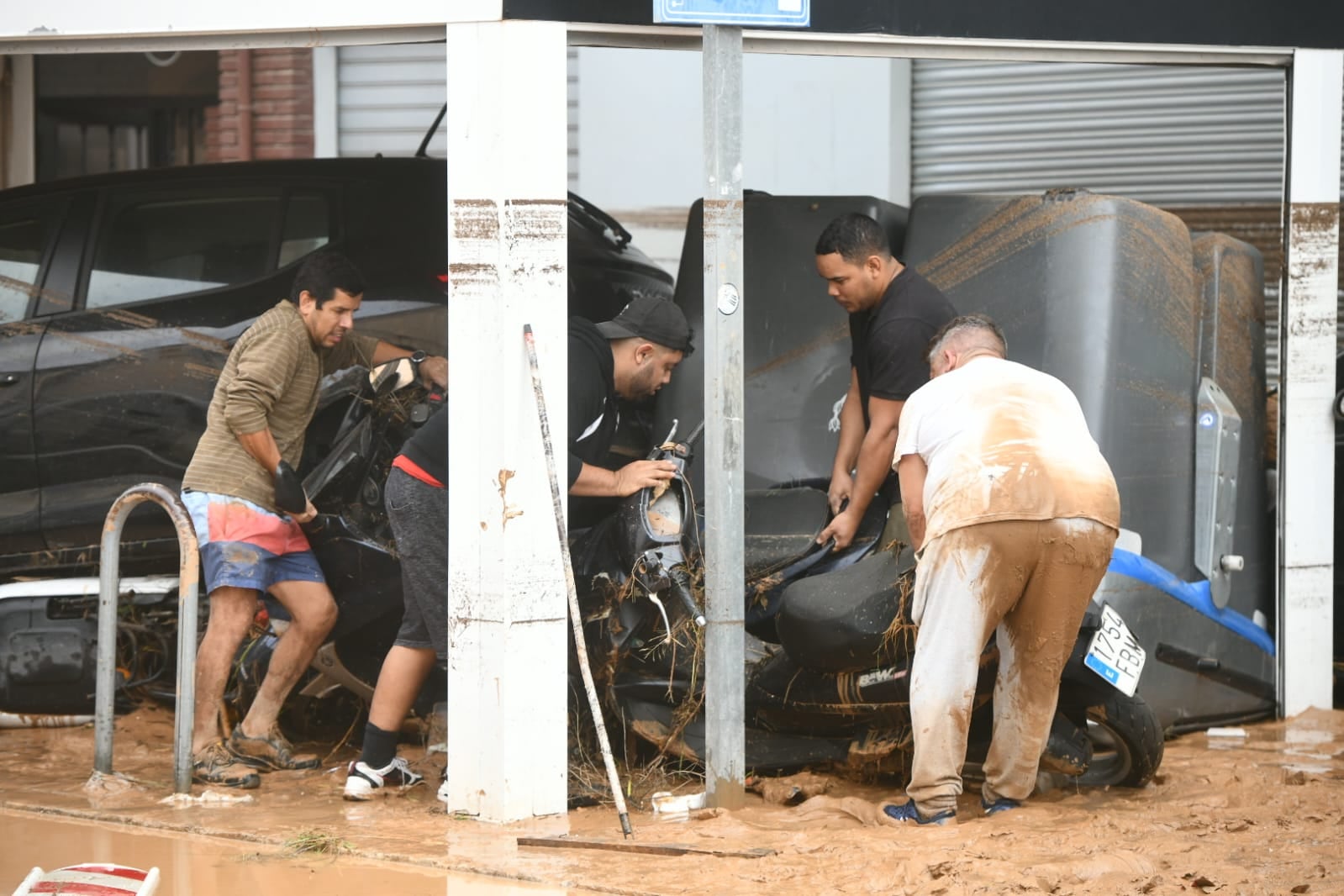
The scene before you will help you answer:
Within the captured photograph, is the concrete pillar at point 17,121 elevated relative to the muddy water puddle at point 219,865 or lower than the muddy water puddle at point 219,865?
elevated

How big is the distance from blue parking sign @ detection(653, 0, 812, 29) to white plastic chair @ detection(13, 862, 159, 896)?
307cm

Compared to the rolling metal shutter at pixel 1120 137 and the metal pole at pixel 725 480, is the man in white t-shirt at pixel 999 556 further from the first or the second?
the rolling metal shutter at pixel 1120 137

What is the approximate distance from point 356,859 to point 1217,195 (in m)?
7.21

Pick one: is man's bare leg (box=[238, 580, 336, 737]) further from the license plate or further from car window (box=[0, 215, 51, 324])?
the license plate

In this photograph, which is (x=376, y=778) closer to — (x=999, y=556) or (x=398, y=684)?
(x=398, y=684)

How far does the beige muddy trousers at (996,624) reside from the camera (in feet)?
15.7

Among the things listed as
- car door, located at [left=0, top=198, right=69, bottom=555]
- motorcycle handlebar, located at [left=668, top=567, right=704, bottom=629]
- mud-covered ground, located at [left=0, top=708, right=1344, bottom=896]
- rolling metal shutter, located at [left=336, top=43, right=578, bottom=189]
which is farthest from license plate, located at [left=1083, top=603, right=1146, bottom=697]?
rolling metal shutter, located at [left=336, top=43, right=578, bottom=189]

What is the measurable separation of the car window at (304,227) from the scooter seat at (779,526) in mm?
2303

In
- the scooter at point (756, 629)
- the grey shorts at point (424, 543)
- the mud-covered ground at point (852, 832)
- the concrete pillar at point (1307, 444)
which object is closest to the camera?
the mud-covered ground at point (852, 832)

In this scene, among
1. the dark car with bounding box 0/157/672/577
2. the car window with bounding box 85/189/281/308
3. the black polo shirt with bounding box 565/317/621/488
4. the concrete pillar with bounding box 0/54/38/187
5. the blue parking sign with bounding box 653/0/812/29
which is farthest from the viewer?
the concrete pillar with bounding box 0/54/38/187

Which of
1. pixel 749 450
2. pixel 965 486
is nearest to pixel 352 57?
pixel 749 450

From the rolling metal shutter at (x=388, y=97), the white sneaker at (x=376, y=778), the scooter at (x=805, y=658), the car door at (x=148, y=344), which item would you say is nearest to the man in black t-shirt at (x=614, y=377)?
the scooter at (x=805, y=658)

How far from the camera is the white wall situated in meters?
10.1

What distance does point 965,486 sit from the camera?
4.82 metres
